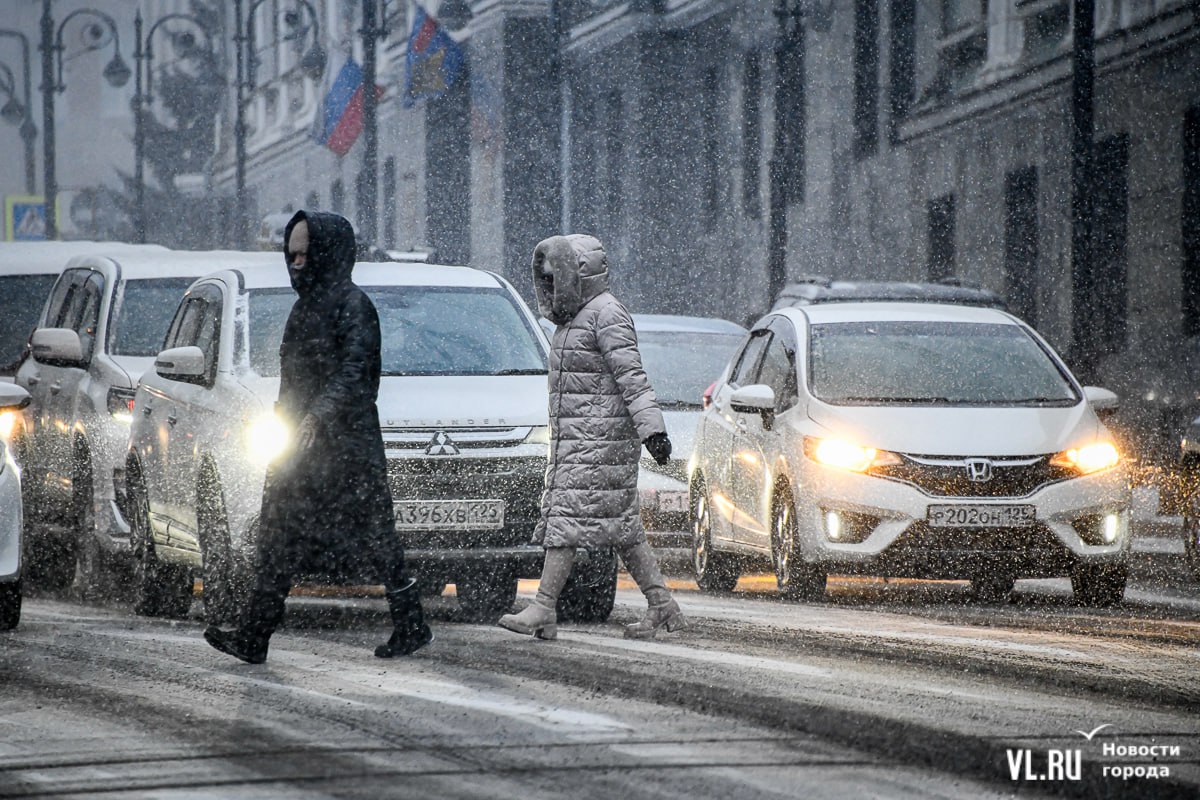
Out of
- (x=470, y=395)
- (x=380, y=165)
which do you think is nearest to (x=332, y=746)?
(x=470, y=395)

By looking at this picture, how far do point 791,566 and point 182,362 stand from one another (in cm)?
334

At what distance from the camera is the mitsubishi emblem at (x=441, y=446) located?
10.5 m

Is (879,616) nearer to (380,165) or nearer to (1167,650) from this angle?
(1167,650)

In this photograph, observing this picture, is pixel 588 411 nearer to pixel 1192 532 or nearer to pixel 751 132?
pixel 1192 532

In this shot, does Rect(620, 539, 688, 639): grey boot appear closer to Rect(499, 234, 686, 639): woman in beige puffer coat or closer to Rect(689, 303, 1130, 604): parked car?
Rect(499, 234, 686, 639): woman in beige puffer coat

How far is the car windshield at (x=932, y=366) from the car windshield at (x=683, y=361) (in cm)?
325

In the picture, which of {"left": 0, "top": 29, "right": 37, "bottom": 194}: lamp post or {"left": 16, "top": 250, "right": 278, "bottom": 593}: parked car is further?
{"left": 0, "top": 29, "right": 37, "bottom": 194}: lamp post

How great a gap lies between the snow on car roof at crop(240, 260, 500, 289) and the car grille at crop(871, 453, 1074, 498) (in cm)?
227

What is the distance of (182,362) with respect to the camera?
10977 millimetres

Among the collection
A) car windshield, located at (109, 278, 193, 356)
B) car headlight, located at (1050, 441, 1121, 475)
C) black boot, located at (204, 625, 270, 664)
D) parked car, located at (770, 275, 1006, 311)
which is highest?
parked car, located at (770, 275, 1006, 311)

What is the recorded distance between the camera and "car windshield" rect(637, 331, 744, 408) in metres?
16.7

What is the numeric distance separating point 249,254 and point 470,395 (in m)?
4.64

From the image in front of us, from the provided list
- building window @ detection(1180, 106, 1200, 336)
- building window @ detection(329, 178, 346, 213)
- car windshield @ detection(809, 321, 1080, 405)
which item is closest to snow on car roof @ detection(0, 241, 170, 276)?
car windshield @ detection(809, 321, 1080, 405)

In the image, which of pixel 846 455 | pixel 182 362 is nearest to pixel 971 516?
pixel 846 455
